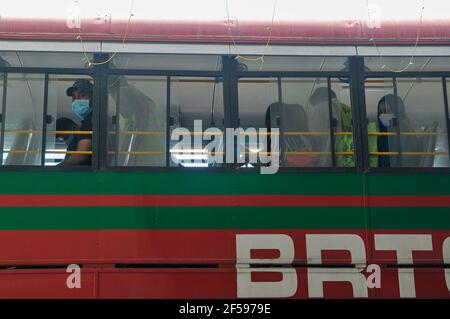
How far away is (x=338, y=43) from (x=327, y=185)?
4.10 feet

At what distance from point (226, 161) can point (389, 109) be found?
1.53 m

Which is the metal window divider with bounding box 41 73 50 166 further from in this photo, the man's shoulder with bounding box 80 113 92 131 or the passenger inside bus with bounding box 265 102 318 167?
the passenger inside bus with bounding box 265 102 318 167

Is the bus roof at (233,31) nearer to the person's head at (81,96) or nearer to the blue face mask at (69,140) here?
the person's head at (81,96)

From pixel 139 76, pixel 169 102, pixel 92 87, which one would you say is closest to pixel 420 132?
pixel 169 102

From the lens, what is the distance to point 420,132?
4.41 metres

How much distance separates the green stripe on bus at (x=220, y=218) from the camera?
407 centimetres

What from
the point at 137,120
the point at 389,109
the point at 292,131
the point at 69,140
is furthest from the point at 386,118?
the point at 69,140

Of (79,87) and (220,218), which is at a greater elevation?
(79,87)

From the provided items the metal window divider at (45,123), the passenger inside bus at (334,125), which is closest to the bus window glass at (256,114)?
the passenger inside bus at (334,125)

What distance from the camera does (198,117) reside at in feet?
14.3

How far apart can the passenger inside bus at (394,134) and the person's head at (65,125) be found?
8.61 feet

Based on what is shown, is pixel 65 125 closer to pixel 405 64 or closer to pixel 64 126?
pixel 64 126

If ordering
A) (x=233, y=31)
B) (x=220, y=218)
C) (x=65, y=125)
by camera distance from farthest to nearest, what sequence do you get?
1. (x=233, y=31)
2. (x=65, y=125)
3. (x=220, y=218)
